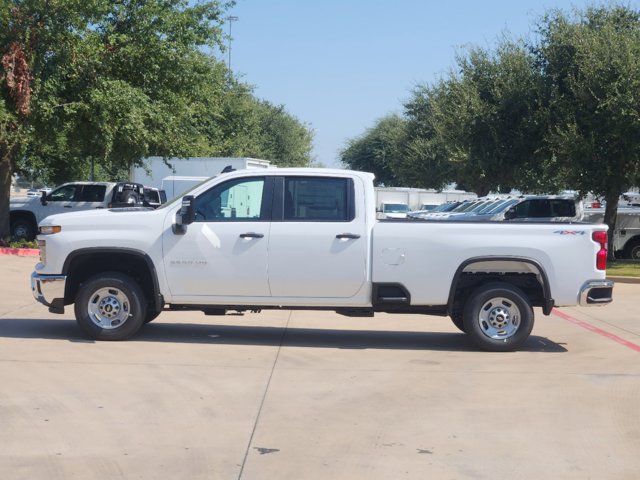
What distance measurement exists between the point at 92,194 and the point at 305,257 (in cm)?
1792

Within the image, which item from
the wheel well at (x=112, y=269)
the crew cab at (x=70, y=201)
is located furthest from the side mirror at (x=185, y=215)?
the crew cab at (x=70, y=201)

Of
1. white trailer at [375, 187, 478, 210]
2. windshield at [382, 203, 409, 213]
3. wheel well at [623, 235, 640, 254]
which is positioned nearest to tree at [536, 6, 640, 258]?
wheel well at [623, 235, 640, 254]

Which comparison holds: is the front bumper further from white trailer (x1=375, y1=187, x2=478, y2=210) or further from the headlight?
white trailer (x1=375, y1=187, x2=478, y2=210)

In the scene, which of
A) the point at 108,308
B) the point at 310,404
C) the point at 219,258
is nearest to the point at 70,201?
the point at 108,308

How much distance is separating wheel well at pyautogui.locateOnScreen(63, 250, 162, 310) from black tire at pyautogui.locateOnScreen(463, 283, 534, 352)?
356 cm

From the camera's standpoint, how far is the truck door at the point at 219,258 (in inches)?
398

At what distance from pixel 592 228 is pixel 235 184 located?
407cm

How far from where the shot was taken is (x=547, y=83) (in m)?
25.4

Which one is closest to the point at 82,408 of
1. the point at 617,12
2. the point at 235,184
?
the point at 235,184

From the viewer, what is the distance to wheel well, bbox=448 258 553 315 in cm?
1025

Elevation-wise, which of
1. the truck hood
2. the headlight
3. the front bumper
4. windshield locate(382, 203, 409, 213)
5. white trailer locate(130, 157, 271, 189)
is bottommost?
the front bumper

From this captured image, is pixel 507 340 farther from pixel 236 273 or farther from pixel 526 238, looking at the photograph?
pixel 236 273

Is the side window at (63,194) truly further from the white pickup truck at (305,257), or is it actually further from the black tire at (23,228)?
the white pickup truck at (305,257)

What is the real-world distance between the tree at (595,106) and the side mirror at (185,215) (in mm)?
15252
